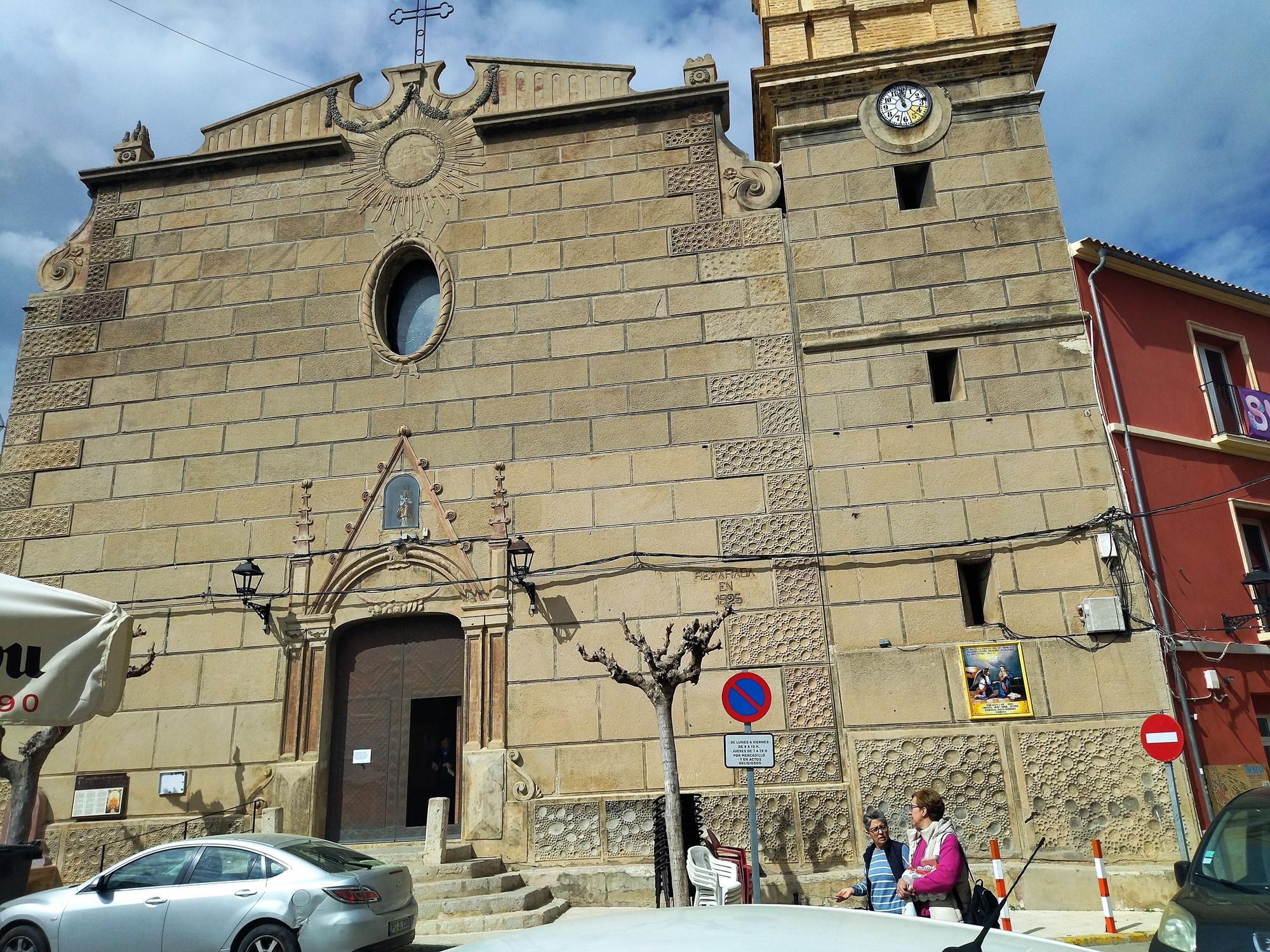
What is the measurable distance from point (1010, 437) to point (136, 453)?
38.7 feet

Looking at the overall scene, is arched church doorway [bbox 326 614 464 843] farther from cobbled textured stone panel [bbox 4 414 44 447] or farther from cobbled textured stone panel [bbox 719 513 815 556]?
cobbled textured stone panel [bbox 4 414 44 447]

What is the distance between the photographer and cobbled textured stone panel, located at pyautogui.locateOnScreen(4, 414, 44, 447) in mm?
14062

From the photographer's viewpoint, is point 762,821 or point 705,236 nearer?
point 762,821

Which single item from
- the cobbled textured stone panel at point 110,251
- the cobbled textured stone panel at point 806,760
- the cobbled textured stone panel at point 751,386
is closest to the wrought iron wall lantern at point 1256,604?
the cobbled textured stone panel at point 806,760

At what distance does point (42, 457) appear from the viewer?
13945 millimetres

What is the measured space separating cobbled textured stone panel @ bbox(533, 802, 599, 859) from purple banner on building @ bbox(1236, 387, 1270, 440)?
10450 mm

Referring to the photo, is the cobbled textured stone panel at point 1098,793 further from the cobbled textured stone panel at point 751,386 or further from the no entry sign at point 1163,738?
the cobbled textured stone panel at point 751,386

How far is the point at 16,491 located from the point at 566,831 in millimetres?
9299

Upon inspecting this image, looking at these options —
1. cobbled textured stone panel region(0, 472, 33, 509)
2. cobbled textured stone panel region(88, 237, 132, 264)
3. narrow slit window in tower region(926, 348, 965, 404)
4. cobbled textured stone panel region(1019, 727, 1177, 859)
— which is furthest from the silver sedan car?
cobbled textured stone panel region(88, 237, 132, 264)

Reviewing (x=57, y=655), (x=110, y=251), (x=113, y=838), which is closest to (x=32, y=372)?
(x=110, y=251)

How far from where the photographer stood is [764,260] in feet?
43.1

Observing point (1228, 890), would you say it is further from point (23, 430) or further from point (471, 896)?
point (23, 430)

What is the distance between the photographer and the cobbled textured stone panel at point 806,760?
11.1 m

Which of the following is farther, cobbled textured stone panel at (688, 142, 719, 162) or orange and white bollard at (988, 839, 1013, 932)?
cobbled textured stone panel at (688, 142, 719, 162)
